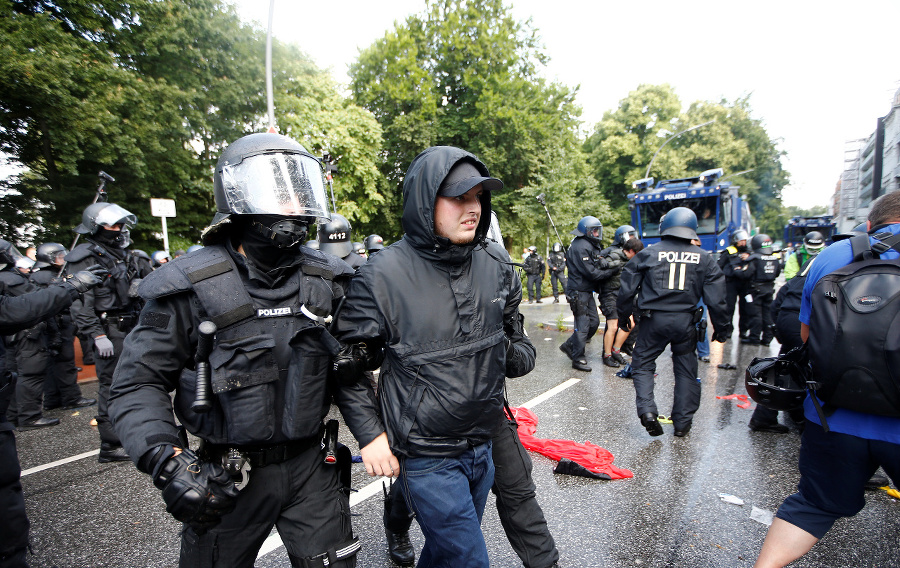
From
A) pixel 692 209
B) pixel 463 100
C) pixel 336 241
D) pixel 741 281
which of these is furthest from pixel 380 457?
pixel 463 100

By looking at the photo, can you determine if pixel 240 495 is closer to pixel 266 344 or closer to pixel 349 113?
pixel 266 344

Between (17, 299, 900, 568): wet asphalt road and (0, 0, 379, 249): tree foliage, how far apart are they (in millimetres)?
8390

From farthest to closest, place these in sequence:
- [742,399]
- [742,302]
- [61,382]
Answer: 1. [742,302]
2. [61,382]
3. [742,399]

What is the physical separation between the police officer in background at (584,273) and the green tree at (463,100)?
1433cm

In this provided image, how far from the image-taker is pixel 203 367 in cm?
160

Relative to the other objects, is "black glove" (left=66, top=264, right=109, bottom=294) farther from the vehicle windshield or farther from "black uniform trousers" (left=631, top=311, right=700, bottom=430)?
the vehicle windshield

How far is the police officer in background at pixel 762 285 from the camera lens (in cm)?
817

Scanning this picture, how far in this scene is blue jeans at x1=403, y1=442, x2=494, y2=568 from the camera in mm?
1731

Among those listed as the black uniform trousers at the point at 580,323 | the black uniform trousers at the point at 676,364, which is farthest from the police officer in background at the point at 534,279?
the black uniform trousers at the point at 676,364

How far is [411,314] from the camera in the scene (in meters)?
1.73

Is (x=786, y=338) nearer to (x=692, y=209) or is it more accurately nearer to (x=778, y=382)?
(x=778, y=382)

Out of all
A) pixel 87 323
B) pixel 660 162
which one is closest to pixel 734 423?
pixel 87 323

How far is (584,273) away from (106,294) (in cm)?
579

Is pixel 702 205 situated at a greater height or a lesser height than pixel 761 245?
greater
